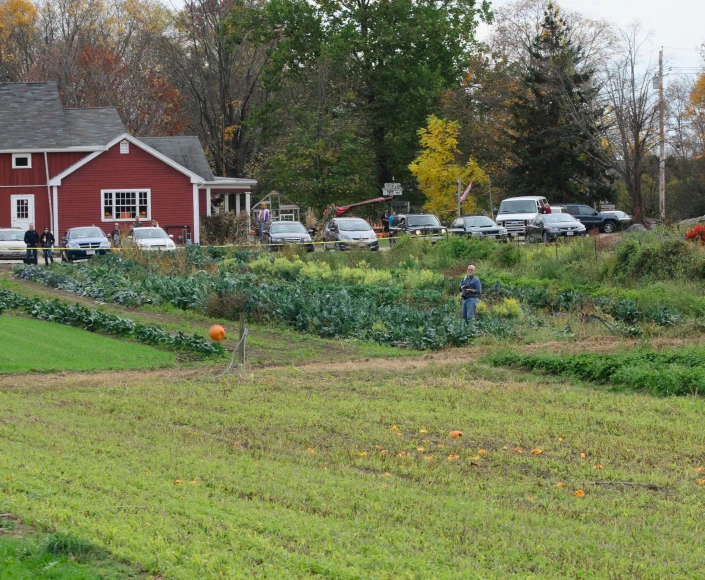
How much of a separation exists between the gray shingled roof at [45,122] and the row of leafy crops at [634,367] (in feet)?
133

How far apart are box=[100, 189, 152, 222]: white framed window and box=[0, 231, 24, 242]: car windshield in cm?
941

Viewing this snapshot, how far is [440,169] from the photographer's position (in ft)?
193

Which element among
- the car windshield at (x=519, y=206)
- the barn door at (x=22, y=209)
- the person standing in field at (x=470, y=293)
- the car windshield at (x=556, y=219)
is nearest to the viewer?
the person standing in field at (x=470, y=293)

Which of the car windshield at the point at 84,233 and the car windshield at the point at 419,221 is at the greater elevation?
the car windshield at the point at 419,221

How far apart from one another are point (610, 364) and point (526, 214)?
35.7 metres

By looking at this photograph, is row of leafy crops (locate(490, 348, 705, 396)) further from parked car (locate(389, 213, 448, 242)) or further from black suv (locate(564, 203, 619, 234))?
black suv (locate(564, 203, 619, 234))

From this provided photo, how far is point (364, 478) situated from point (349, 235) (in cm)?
3606

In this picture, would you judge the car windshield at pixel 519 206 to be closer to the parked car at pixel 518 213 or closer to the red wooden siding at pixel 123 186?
the parked car at pixel 518 213

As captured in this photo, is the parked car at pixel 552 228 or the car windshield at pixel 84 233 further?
the parked car at pixel 552 228

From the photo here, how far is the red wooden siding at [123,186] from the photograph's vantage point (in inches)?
2044

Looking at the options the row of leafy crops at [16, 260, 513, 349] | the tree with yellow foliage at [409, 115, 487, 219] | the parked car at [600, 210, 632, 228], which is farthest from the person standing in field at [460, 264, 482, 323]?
the tree with yellow foliage at [409, 115, 487, 219]

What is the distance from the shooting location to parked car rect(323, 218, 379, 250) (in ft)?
143

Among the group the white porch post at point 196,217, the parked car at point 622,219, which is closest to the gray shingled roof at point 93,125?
the white porch post at point 196,217

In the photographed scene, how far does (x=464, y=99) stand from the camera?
66812 mm
